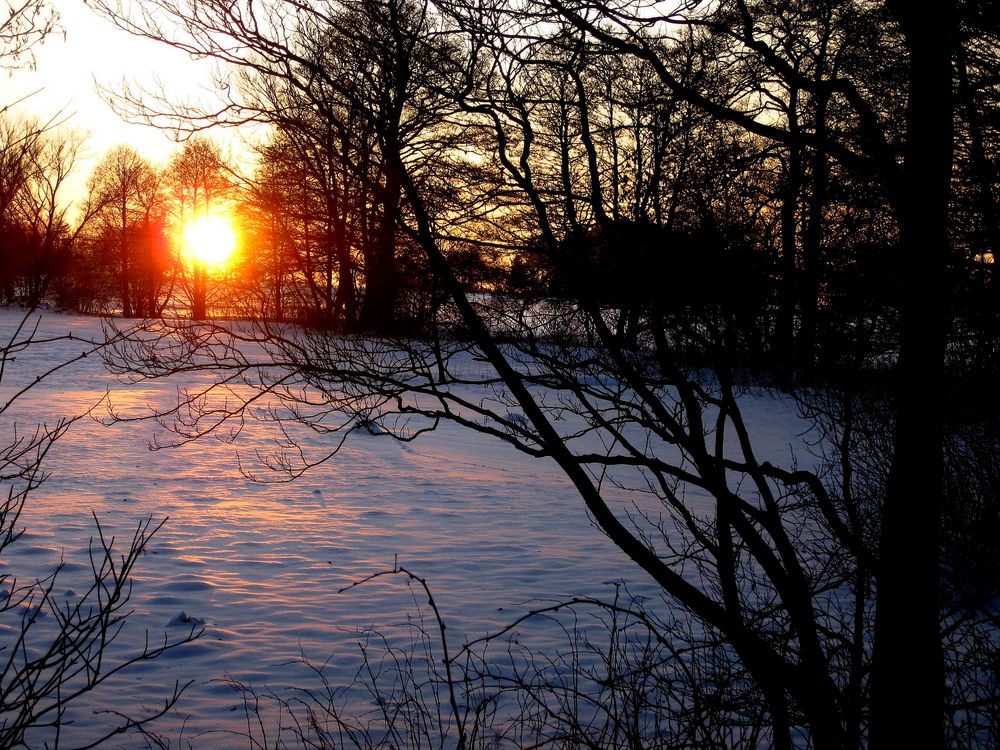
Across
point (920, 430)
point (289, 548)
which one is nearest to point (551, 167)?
point (920, 430)

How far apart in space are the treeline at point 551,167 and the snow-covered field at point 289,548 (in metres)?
2.99

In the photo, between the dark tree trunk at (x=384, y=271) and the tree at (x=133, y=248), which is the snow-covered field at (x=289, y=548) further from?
the tree at (x=133, y=248)

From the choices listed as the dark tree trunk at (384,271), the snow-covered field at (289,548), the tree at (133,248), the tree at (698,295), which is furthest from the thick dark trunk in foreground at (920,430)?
the tree at (133,248)

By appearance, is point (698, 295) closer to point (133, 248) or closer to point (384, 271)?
point (384, 271)

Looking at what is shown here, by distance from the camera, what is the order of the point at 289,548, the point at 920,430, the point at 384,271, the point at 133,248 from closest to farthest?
the point at 920,430 < the point at 384,271 < the point at 289,548 < the point at 133,248

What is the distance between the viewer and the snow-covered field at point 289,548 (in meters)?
5.92

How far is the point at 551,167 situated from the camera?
418cm

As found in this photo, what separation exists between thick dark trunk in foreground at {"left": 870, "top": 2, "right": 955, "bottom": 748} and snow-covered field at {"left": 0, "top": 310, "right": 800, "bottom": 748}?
376 cm

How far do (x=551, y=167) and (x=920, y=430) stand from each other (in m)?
2.28

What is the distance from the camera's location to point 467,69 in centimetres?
348

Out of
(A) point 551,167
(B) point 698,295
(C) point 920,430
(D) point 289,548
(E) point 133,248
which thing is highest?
(E) point 133,248

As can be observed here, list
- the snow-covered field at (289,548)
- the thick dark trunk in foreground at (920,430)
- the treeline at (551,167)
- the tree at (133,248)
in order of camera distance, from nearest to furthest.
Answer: the thick dark trunk in foreground at (920,430)
the treeline at (551,167)
the snow-covered field at (289,548)
the tree at (133,248)

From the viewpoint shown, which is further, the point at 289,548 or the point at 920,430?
the point at 289,548

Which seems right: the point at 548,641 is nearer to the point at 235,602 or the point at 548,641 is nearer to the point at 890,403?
the point at 235,602
